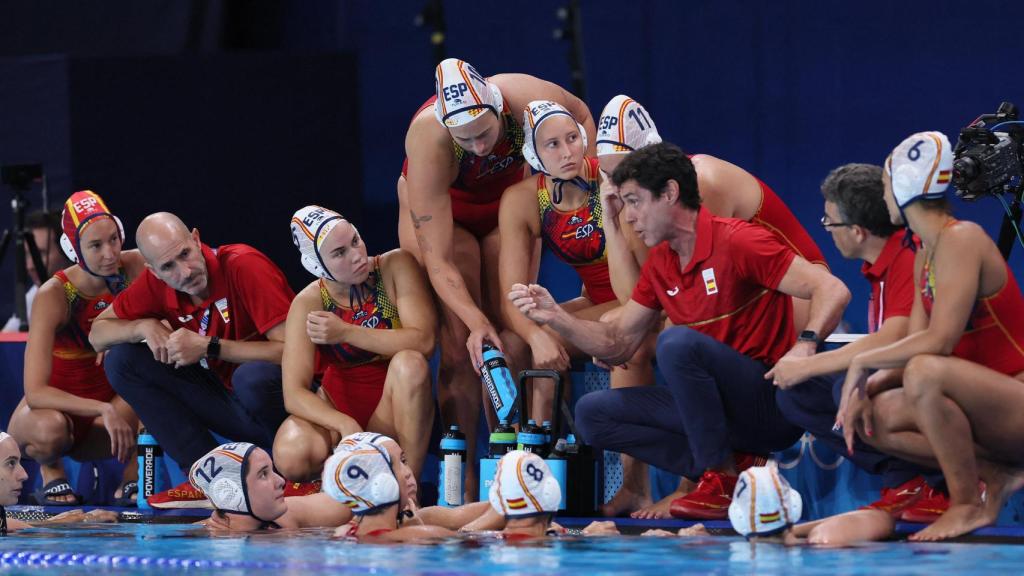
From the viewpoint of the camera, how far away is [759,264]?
4.48 m

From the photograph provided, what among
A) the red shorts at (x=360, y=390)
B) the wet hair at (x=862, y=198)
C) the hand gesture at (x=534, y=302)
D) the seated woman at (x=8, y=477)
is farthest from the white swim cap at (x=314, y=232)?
the wet hair at (x=862, y=198)

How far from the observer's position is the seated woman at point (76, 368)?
5.99 metres

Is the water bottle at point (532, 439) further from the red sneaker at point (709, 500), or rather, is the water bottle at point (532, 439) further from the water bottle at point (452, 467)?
the red sneaker at point (709, 500)

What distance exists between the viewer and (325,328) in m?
5.16

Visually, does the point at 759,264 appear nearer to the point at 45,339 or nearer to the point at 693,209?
the point at 693,209

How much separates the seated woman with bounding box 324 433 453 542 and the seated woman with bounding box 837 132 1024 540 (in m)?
1.33

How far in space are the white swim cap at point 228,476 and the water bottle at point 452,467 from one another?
792 mm

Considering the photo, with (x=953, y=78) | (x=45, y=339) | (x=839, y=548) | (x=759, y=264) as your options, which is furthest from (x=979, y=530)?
(x=953, y=78)

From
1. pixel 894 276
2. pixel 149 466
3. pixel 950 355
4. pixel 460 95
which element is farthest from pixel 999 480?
pixel 149 466

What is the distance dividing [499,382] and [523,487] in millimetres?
1022

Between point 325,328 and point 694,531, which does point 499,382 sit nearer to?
point 325,328

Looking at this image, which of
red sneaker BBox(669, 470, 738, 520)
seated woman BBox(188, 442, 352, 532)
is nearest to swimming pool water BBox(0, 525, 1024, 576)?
seated woman BBox(188, 442, 352, 532)

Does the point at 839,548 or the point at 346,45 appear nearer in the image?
the point at 839,548

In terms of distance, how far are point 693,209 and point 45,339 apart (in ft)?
10.0
